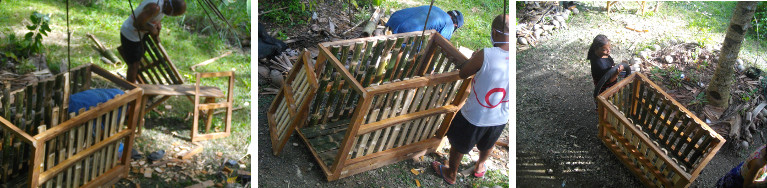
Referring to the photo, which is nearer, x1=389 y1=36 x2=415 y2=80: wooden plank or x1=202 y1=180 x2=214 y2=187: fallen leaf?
x1=202 y1=180 x2=214 y2=187: fallen leaf

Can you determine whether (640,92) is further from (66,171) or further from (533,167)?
(66,171)

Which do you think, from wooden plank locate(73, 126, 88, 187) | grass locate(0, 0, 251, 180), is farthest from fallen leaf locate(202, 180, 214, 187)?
wooden plank locate(73, 126, 88, 187)

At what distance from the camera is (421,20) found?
170 inches

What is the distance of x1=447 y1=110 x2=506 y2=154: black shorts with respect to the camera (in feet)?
10.8

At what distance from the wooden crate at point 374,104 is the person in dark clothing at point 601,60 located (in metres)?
0.63

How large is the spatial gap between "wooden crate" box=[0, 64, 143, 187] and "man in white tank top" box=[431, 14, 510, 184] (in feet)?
5.19

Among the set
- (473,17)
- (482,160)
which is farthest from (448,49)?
(473,17)

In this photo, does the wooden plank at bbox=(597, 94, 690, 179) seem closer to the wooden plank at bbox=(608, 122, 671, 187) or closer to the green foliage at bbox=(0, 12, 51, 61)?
the wooden plank at bbox=(608, 122, 671, 187)

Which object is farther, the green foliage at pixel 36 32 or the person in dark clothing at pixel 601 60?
the green foliage at pixel 36 32

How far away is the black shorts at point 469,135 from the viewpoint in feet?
10.8

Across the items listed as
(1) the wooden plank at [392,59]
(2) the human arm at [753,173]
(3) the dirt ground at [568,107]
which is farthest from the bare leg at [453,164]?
(2) the human arm at [753,173]

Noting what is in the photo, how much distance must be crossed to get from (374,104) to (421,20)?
1255mm

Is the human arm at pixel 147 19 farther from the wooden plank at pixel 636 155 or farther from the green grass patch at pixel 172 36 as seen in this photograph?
the wooden plank at pixel 636 155

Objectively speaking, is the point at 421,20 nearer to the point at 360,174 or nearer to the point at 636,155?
the point at 360,174
